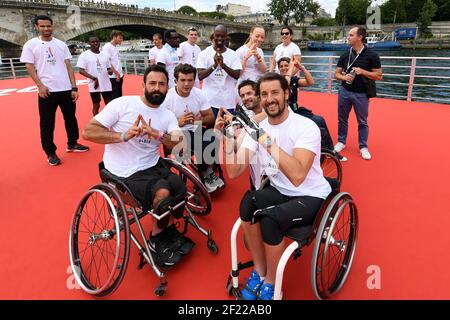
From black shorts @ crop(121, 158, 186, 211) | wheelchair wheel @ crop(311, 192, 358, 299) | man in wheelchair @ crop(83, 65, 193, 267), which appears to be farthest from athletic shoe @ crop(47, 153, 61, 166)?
wheelchair wheel @ crop(311, 192, 358, 299)

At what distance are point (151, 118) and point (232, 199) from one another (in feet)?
3.77

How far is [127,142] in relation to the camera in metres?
2.10

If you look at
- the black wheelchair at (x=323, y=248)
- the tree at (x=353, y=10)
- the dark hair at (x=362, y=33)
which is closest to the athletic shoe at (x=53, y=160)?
the black wheelchair at (x=323, y=248)

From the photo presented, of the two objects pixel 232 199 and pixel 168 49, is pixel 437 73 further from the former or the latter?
pixel 232 199

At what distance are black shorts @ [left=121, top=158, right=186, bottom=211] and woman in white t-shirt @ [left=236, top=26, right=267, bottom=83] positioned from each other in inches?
71.0

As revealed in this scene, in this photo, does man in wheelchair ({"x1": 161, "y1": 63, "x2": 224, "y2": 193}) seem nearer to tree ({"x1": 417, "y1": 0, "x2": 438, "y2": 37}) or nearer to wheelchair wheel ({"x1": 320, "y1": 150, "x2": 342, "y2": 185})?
wheelchair wheel ({"x1": 320, "y1": 150, "x2": 342, "y2": 185})

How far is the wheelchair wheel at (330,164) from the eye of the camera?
2.59 meters

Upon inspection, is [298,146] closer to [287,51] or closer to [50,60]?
[50,60]

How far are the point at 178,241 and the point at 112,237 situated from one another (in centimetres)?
46

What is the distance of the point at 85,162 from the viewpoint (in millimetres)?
3811

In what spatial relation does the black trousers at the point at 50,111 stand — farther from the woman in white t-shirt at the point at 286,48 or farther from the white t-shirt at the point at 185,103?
the woman in white t-shirt at the point at 286,48

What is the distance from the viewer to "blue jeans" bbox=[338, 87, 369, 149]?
3559 mm

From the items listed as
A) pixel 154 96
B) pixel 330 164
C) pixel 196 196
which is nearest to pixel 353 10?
pixel 330 164
